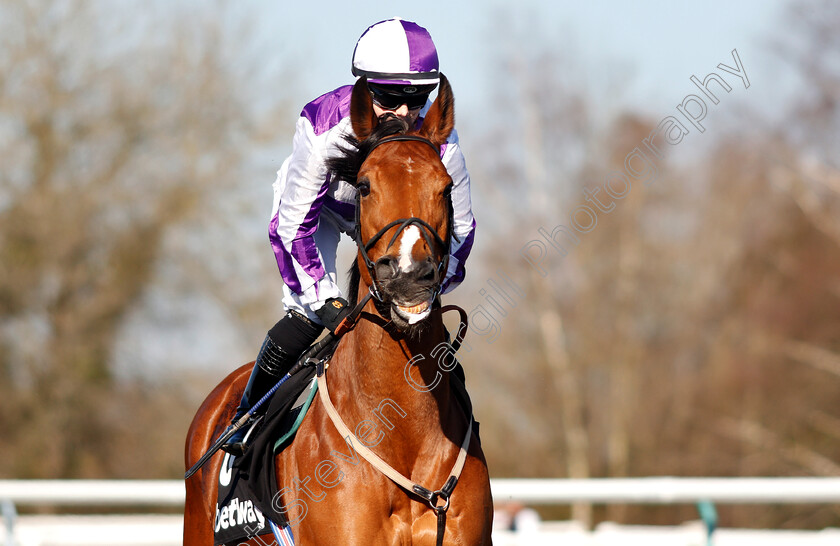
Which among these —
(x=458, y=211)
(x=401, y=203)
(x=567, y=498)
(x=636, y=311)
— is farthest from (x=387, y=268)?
(x=636, y=311)

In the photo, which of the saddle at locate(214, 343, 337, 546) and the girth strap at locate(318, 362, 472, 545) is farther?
the saddle at locate(214, 343, 337, 546)

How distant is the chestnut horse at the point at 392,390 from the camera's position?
309 centimetres

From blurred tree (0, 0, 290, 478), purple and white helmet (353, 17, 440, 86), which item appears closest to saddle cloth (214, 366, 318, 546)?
purple and white helmet (353, 17, 440, 86)

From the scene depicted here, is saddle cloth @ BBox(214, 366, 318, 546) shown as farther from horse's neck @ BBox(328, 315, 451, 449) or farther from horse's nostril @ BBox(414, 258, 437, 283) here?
horse's nostril @ BBox(414, 258, 437, 283)

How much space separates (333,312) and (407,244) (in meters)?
0.76

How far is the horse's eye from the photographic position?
126 inches

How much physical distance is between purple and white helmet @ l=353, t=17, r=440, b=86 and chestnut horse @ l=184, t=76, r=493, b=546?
0.53 feet

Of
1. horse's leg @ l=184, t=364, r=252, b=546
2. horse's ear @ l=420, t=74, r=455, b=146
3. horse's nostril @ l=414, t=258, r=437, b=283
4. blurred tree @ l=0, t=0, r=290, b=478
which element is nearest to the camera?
horse's nostril @ l=414, t=258, r=437, b=283

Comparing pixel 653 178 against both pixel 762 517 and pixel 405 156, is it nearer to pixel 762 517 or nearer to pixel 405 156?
pixel 762 517

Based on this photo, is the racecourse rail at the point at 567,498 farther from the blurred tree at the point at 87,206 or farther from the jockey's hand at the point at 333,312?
the blurred tree at the point at 87,206

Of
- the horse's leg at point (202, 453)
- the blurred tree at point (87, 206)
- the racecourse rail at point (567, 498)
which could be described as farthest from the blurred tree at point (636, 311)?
the horse's leg at point (202, 453)

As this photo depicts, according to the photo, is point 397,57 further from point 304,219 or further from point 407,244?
point 407,244

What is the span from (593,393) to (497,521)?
1111 centimetres

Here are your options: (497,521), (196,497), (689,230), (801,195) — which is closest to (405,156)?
(196,497)
